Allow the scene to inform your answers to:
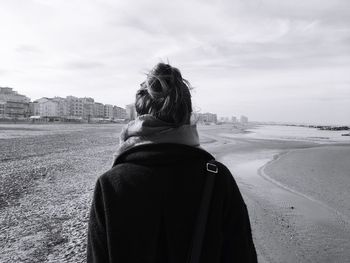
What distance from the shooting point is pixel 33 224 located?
20.7ft

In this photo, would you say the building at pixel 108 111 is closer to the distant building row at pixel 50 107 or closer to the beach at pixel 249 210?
the distant building row at pixel 50 107

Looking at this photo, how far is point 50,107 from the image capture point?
5315 inches

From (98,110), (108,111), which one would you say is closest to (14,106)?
(98,110)

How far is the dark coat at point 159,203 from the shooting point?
5.14 ft

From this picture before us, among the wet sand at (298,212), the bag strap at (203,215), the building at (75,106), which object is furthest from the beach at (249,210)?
the building at (75,106)

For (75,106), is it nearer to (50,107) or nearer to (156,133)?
(50,107)

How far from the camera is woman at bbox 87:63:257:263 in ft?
5.15

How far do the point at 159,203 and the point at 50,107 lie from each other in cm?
14183

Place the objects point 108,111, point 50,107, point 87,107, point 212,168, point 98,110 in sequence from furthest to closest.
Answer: point 108,111, point 98,110, point 87,107, point 50,107, point 212,168

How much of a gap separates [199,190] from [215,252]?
294 mm

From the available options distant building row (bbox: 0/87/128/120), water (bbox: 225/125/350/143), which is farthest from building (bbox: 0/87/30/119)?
water (bbox: 225/125/350/143)

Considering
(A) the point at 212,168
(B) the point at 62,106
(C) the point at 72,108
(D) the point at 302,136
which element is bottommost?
(D) the point at 302,136

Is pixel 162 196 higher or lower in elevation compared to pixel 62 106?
lower

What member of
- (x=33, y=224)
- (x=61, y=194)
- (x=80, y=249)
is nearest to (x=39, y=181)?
(x=61, y=194)
